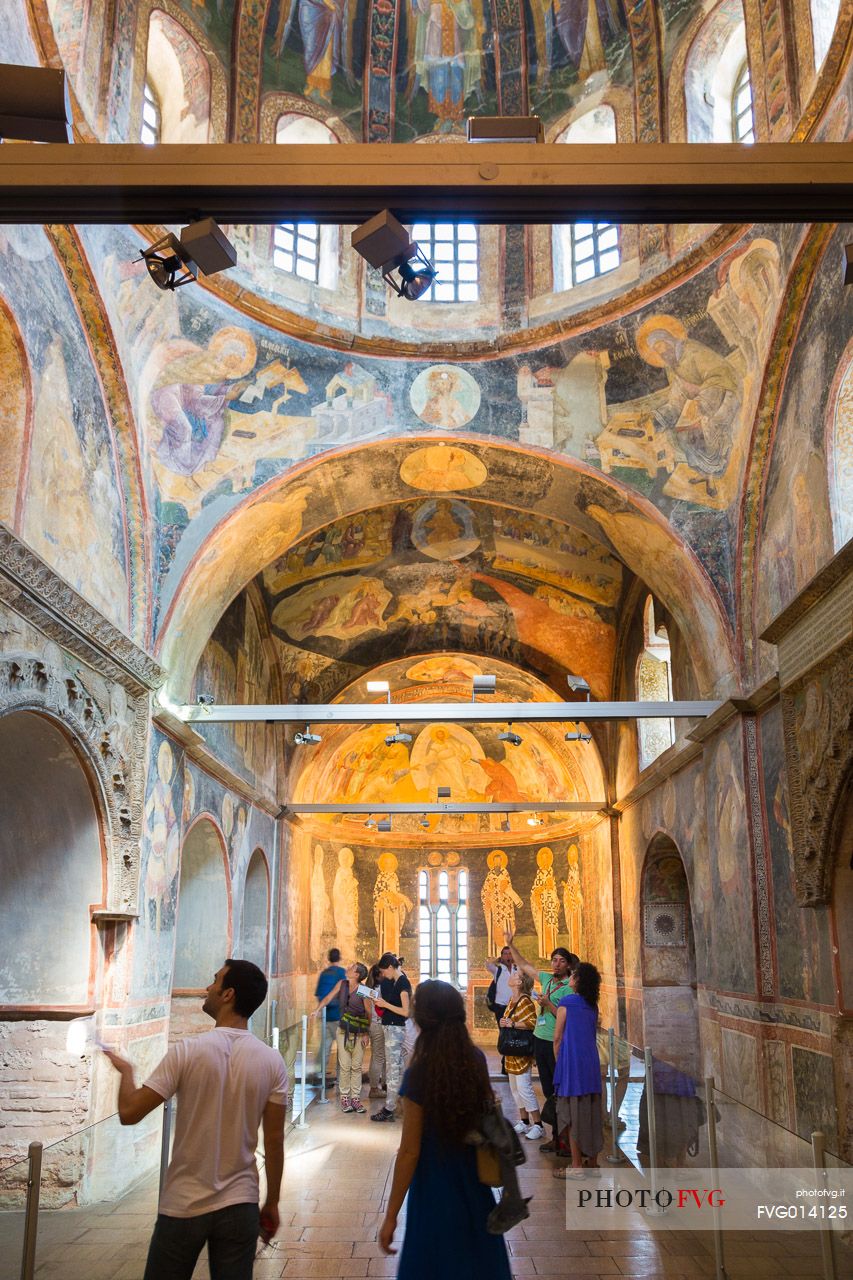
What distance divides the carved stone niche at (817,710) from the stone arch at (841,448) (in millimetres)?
799

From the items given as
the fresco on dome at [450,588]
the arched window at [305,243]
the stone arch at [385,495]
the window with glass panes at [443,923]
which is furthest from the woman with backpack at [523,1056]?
the window with glass panes at [443,923]

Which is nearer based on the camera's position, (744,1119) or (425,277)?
(744,1119)

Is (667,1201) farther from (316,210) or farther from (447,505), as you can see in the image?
(447,505)

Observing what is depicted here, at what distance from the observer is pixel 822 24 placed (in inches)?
414

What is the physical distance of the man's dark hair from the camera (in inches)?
188

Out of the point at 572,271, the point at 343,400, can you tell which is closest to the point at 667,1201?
the point at 343,400

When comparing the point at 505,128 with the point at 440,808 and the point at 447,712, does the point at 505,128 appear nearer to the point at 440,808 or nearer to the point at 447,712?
the point at 447,712

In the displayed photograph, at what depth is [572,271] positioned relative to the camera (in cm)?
1457

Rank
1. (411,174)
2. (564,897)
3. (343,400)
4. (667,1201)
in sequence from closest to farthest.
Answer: (411,174) → (667,1201) → (343,400) → (564,897)

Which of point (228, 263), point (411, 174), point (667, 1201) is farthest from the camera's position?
point (667, 1201)

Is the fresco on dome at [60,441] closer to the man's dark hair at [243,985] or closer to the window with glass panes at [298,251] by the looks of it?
the window with glass panes at [298,251]

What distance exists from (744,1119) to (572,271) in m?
11.2

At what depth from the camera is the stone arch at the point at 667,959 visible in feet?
62.4

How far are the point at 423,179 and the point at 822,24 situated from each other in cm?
740
